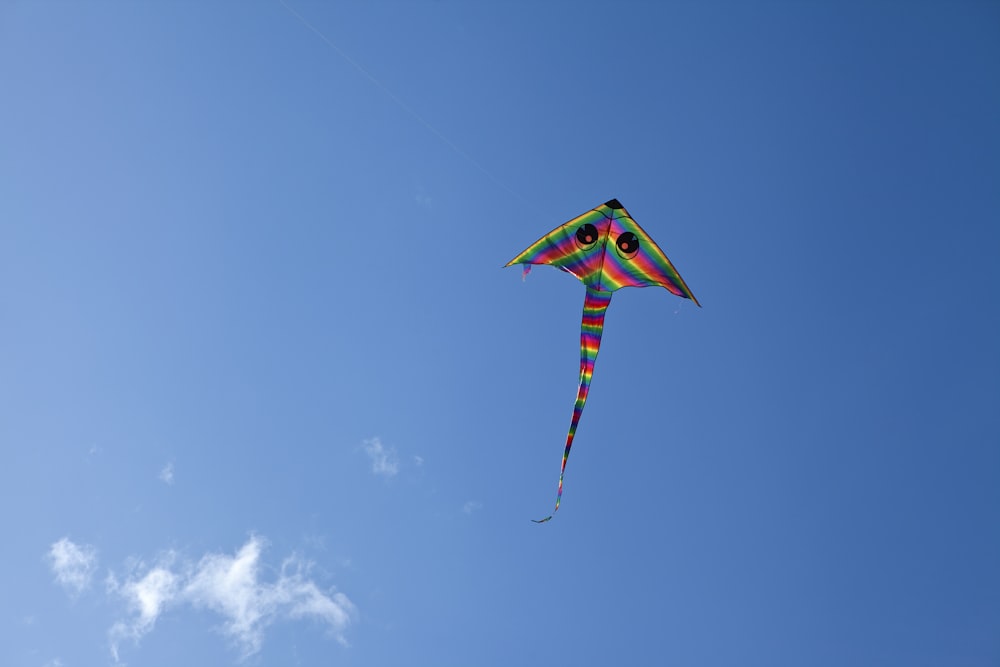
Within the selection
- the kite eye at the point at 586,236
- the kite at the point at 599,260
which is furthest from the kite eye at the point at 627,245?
the kite eye at the point at 586,236

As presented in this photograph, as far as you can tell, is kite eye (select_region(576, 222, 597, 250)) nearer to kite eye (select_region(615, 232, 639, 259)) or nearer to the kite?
the kite

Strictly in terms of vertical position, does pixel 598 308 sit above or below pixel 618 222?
below

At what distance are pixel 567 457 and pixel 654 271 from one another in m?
4.00

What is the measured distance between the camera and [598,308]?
13.0 metres

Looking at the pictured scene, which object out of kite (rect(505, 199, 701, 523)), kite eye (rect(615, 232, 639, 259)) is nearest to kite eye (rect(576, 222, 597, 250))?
kite (rect(505, 199, 701, 523))

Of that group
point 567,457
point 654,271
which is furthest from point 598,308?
point 567,457

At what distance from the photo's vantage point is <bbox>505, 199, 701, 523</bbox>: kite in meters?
12.4

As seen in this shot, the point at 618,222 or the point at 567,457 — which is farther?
the point at 618,222

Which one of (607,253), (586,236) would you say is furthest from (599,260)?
(586,236)

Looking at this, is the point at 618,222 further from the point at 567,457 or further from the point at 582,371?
the point at 567,457

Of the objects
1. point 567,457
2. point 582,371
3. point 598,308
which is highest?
point 598,308

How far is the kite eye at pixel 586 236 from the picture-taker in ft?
41.4

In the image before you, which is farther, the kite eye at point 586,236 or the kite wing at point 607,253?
the kite eye at point 586,236

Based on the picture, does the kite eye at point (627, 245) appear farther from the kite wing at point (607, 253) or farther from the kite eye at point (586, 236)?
the kite eye at point (586, 236)
